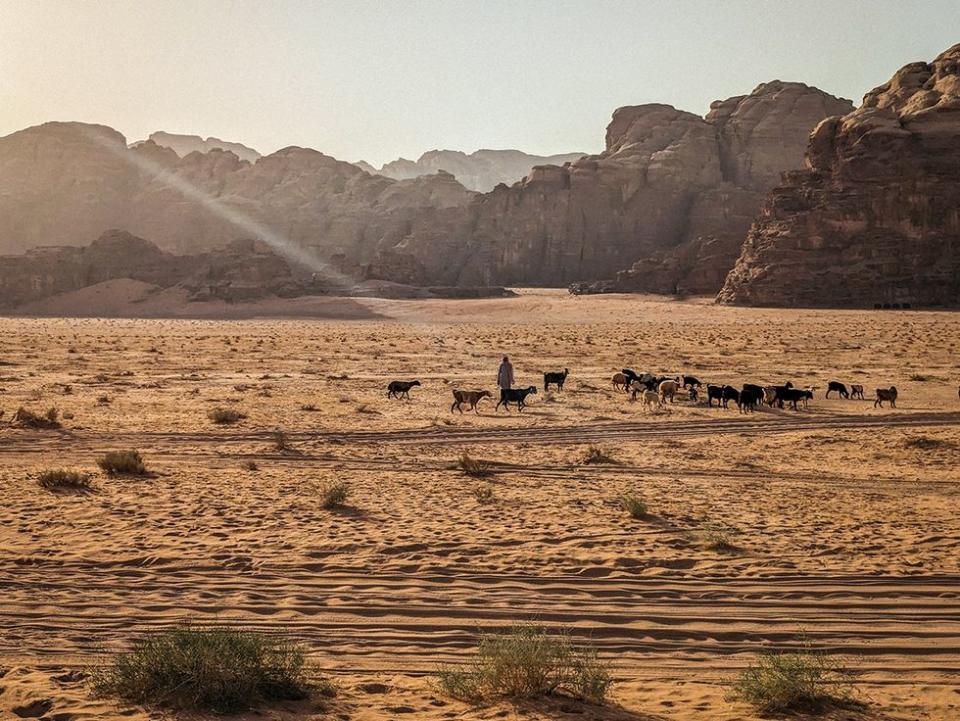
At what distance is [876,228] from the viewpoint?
78.5 metres

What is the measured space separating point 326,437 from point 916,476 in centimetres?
1128

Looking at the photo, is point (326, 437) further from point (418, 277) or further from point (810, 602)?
point (418, 277)

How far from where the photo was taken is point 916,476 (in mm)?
14273

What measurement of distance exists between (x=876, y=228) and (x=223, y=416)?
74097mm

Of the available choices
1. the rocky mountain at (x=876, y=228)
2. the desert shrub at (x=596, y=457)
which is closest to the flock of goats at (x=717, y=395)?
the desert shrub at (x=596, y=457)

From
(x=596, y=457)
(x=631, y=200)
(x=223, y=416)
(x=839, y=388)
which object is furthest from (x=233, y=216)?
(x=596, y=457)

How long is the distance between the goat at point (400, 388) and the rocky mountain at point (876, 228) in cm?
6028

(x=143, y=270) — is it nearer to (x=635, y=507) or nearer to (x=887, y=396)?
(x=887, y=396)

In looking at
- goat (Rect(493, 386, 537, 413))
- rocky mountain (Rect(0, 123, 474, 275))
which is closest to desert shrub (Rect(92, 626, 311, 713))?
goat (Rect(493, 386, 537, 413))

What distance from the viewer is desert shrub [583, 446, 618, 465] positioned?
15.5 m

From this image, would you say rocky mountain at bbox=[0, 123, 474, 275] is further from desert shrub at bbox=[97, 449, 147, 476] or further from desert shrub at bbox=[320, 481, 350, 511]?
desert shrub at bbox=[320, 481, 350, 511]

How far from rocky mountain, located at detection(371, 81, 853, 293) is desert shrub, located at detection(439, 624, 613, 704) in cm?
10932

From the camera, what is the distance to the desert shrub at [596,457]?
15523 millimetres

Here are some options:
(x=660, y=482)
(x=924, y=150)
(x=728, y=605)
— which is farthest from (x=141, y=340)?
(x=924, y=150)
